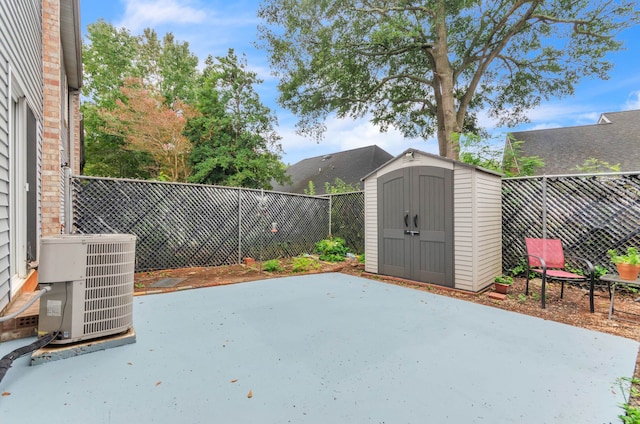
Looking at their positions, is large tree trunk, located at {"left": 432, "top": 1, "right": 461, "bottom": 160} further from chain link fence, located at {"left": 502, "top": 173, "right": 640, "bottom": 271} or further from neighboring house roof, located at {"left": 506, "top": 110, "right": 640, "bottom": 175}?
neighboring house roof, located at {"left": 506, "top": 110, "right": 640, "bottom": 175}

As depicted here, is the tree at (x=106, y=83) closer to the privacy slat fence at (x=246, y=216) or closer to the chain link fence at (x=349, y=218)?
the privacy slat fence at (x=246, y=216)

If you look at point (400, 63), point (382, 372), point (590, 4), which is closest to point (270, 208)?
point (382, 372)

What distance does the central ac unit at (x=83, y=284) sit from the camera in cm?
217

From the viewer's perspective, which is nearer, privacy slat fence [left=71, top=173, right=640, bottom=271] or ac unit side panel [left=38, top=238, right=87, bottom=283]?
ac unit side panel [left=38, top=238, right=87, bottom=283]

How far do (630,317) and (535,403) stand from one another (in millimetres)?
2778

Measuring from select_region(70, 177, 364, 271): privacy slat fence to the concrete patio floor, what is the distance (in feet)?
8.45

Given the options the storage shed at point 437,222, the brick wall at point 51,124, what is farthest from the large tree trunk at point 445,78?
the brick wall at point 51,124

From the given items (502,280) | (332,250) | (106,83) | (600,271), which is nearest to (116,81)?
(106,83)

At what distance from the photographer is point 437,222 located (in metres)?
4.80

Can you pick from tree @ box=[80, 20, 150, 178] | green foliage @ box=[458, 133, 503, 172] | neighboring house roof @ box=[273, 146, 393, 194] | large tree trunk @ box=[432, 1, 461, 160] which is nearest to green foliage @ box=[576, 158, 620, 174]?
green foliage @ box=[458, 133, 503, 172]

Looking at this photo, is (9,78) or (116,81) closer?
(9,78)

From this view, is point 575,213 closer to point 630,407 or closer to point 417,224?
point 417,224

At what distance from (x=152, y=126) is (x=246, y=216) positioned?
8584mm

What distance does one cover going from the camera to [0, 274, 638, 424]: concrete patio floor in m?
1.67
